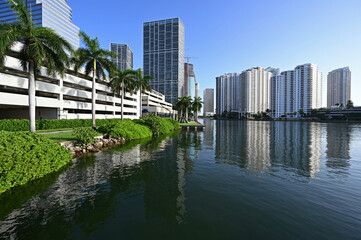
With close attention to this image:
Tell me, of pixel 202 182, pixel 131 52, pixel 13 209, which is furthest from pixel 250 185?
pixel 131 52

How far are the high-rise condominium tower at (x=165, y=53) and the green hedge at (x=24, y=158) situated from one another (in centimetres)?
17080

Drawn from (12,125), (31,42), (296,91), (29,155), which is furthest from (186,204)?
(296,91)

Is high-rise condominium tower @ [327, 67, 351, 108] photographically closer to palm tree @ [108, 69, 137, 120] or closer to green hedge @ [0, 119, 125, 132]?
palm tree @ [108, 69, 137, 120]

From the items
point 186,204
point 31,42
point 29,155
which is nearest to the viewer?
point 186,204

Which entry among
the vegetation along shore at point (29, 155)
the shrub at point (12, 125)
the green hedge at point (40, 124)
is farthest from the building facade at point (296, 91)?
the shrub at point (12, 125)

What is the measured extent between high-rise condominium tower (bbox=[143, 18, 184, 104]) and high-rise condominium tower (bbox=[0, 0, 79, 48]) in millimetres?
70676

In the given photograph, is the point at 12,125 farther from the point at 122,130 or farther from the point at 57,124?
the point at 122,130

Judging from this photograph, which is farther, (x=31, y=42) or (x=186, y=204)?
(x=31, y=42)

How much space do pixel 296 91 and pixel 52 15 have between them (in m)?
245

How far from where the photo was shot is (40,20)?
124000 millimetres

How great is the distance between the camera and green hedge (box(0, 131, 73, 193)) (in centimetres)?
853

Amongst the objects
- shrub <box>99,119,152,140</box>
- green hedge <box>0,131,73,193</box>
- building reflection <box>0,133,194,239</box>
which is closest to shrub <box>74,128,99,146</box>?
building reflection <box>0,133,194,239</box>

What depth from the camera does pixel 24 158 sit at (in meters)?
9.41

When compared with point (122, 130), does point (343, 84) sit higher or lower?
higher
